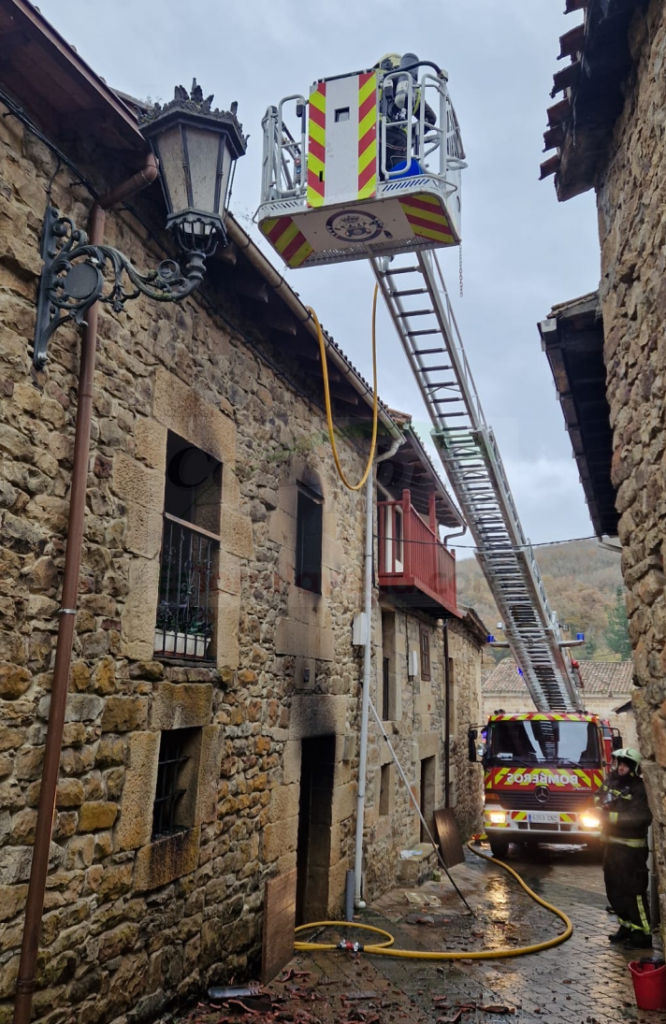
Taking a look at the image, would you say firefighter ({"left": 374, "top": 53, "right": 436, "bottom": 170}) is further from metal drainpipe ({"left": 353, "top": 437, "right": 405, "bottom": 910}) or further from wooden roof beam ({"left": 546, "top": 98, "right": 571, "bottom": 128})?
metal drainpipe ({"left": 353, "top": 437, "right": 405, "bottom": 910})

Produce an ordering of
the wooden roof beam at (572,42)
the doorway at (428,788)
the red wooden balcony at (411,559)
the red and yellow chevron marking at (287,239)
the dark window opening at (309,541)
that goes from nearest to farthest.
Result: the wooden roof beam at (572,42) → the red and yellow chevron marking at (287,239) → the dark window opening at (309,541) → the red wooden balcony at (411,559) → the doorway at (428,788)

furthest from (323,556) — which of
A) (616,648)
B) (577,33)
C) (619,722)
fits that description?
(616,648)

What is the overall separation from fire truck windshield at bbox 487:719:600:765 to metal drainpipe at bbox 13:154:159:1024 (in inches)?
417

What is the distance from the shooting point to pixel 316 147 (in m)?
5.77

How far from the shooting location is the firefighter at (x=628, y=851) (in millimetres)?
7184

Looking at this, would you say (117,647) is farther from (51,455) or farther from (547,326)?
(547,326)

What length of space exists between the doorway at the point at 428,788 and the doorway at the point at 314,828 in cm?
472

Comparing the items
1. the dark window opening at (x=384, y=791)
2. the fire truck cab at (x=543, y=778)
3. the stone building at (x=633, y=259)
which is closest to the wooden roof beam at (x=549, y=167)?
the stone building at (x=633, y=259)

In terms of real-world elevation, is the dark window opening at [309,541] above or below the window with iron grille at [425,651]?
above

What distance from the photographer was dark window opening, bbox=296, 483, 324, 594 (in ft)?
25.5

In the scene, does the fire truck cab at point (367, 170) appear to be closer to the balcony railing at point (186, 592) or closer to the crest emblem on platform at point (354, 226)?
the crest emblem on platform at point (354, 226)

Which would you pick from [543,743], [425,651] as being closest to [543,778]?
Answer: [543,743]

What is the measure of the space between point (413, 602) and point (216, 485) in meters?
5.85

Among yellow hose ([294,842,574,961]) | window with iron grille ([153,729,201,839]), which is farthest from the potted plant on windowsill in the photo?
yellow hose ([294,842,574,961])
